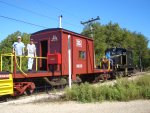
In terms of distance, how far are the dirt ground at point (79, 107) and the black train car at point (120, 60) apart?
14397 millimetres

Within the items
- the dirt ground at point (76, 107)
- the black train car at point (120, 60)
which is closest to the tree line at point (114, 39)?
the black train car at point (120, 60)

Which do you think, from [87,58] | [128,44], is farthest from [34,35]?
[128,44]

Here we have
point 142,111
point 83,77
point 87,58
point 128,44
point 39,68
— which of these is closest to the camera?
point 142,111

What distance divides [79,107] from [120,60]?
17.5 m

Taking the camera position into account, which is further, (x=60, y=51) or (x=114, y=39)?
(x=114, y=39)

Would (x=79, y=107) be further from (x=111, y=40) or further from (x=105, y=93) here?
(x=111, y=40)

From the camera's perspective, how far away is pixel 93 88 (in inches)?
468

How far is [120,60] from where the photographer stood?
26938 millimetres

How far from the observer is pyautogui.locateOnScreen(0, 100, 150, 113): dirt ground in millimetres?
9438

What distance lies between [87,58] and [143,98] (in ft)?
25.9

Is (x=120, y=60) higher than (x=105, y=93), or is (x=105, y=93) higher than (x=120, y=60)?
(x=120, y=60)

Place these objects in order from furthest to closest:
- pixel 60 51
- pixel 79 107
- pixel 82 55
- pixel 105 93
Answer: pixel 82 55 → pixel 60 51 → pixel 105 93 → pixel 79 107

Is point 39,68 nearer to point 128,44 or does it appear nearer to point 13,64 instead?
point 13,64

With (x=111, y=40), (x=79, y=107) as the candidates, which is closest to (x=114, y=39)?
(x=111, y=40)
